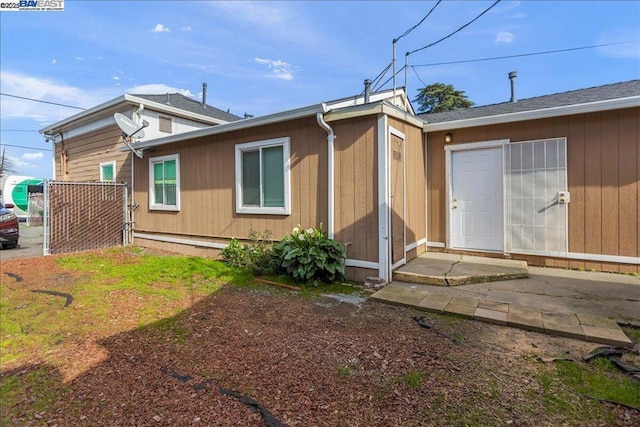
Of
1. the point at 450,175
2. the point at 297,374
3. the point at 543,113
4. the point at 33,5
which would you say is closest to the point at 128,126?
the point at 33,5

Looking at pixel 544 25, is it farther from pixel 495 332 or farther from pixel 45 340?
pixel 45 340

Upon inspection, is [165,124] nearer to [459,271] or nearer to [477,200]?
[477,200]

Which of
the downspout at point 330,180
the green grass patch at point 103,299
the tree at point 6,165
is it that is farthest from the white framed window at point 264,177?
the tree at point 6,165

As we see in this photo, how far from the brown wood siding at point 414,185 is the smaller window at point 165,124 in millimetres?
7351

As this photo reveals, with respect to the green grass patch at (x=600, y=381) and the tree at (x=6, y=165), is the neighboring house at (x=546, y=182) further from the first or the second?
the tree at (x=6, y=165)

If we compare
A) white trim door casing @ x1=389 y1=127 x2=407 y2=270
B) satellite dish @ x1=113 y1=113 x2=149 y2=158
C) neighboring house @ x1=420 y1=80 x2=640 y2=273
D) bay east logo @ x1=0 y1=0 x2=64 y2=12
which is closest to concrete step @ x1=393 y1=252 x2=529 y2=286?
white trim door casing @ x1=389 y1=127 x2=407 y2=270

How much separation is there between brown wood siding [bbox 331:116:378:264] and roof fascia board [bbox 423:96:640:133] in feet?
6.39

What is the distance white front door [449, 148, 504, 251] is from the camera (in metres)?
5.58

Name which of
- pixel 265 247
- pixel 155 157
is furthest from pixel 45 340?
pixel 155 157

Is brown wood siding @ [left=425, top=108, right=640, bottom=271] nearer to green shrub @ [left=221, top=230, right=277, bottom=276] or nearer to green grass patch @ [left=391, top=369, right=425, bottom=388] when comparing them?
green grass patch @ [left=391, top=369, right=425, bottom=388]

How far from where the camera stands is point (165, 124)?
31.1 ft

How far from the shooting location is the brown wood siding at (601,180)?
4629 mm

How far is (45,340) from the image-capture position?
2.95 m

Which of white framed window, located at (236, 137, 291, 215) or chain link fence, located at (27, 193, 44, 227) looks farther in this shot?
chain link fence, located at (27, 193, 44, 227)
